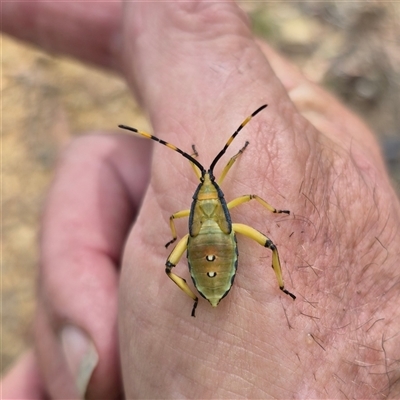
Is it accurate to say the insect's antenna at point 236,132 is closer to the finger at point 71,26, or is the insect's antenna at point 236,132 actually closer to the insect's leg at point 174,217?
the insect's leg at point 174,217

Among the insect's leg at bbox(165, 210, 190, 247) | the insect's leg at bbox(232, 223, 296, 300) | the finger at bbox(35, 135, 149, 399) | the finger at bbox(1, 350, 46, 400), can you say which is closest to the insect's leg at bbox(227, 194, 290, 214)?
the insect's leg at bbox(232, 223, 296, 300)

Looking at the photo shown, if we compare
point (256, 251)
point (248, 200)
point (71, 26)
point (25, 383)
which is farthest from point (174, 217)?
point (25, 383)

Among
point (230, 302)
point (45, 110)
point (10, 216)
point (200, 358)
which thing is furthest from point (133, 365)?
point (45, 110)

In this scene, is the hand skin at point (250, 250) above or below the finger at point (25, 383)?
above

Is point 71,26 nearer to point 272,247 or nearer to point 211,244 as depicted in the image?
point 211,244

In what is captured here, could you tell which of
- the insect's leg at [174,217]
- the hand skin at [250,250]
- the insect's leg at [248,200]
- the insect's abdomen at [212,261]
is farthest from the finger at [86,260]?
the insect's leg at [248,200]

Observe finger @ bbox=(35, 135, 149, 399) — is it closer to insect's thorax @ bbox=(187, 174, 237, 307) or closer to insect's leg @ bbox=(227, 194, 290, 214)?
insect's thorax @ bbox=(187, 174, 237, 307)
